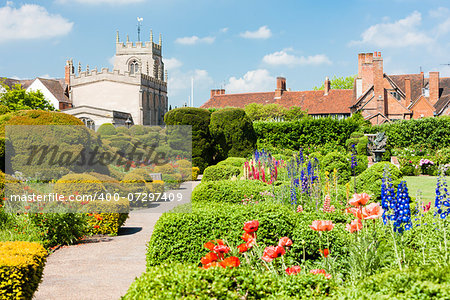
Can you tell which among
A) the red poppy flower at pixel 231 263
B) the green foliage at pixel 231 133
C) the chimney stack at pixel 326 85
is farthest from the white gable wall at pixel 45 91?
the red poppy flower at pixel 231 263

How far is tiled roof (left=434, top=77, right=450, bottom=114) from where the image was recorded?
40.6 meters

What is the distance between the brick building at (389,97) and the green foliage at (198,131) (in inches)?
831

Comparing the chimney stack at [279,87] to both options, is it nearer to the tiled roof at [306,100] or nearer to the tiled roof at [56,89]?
the tiled roof at [306,100]

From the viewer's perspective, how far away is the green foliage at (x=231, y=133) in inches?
885

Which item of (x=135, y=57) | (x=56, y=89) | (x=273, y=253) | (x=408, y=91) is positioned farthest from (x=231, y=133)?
(x=135, y=57)

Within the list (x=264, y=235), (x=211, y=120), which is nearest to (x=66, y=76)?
(x=211, y=120)

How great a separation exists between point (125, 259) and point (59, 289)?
154cm

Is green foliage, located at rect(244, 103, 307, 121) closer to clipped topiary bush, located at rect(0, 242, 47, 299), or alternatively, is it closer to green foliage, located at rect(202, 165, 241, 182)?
green foliage, located at rect(202, 165, 241, 182)

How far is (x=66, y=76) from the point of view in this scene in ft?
206

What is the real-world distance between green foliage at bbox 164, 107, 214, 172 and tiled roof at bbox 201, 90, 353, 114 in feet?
78.5

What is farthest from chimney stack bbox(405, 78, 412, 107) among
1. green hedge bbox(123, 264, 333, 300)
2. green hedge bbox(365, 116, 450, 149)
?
green hedge bbox(123, 264, 333, 300)

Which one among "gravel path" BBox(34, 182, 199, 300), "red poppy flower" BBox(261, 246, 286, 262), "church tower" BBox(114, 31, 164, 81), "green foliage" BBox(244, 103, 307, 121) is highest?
"church tower" BBox(114, 31, 164, 81)

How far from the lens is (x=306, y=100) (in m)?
46.6

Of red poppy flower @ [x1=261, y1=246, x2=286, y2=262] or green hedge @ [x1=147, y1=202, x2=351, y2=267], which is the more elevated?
red poppy flower @ [x1=261, y1=246, x2=286, y2=262]
